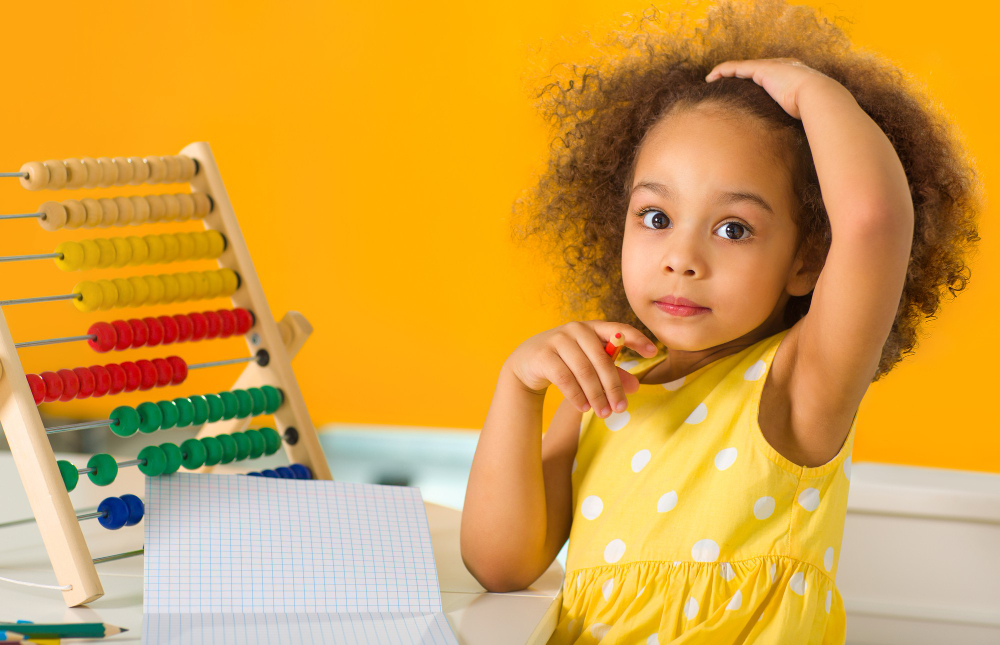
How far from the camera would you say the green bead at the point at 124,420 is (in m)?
1.03

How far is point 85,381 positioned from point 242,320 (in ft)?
0.75

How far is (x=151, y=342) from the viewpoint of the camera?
1.14 meters

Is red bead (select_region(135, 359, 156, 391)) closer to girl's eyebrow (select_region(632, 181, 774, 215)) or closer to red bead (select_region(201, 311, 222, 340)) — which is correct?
red bead (select_region(201, 311, 222, 340))

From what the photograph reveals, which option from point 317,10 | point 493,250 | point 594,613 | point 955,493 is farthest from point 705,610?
point 317,10

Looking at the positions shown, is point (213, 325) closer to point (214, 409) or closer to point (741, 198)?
point (214, 409)

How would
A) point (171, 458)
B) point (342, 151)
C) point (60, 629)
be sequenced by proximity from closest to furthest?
point (60, 629) < point (171, 458) < point (342, 151)

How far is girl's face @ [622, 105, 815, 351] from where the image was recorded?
801 millimetres

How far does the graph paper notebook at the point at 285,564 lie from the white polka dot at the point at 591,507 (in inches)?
6.1

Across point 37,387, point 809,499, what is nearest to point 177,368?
point 37,387

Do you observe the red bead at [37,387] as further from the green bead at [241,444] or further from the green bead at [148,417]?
the green bead at [241,444]

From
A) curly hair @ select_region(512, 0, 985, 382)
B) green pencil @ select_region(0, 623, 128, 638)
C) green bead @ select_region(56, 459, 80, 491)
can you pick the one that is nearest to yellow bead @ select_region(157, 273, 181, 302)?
green bead @ select_region(56, 459, 80, 491)

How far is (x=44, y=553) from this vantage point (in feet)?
3.10

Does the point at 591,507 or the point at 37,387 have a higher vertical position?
the point at 37,387

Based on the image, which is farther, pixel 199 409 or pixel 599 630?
pixel 199 409
